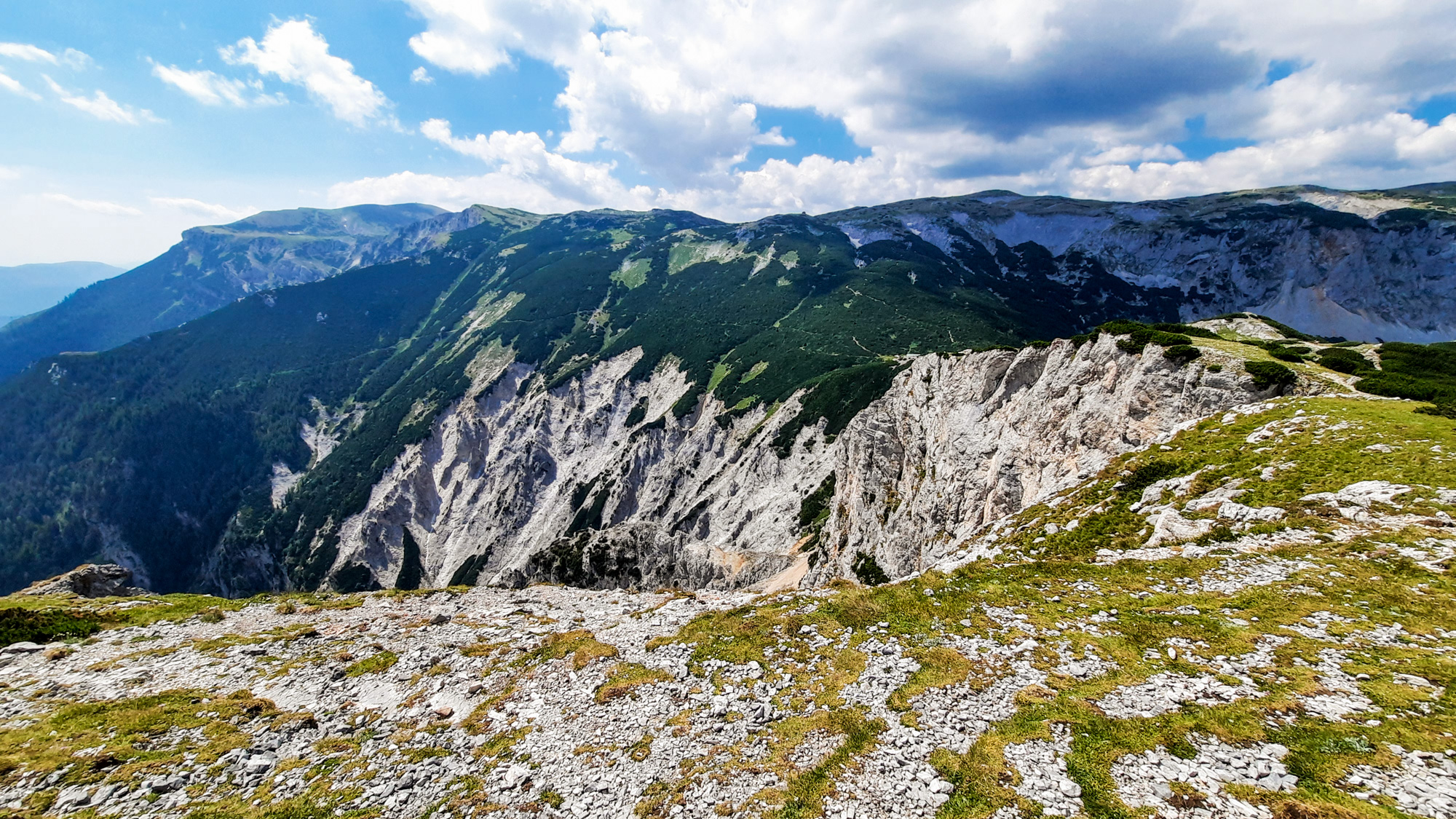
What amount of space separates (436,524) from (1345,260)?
311873mm

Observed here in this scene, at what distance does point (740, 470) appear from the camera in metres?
107

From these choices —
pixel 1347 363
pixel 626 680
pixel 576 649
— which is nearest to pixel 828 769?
pixel 626 680

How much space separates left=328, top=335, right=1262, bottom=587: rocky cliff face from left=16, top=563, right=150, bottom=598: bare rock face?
36.4 meters

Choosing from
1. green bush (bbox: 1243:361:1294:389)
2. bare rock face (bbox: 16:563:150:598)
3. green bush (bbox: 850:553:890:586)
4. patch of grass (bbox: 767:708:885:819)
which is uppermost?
green bush (bbox: 1243:361:1294:389)

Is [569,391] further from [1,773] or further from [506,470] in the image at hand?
[1,773]

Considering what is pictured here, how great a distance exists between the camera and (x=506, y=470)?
15900cm

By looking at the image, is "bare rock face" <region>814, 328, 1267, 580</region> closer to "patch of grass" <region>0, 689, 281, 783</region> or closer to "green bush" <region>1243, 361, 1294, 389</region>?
"green bush" <region>1243, 361, 1294, 389</region>

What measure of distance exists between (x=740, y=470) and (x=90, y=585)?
3343 inches

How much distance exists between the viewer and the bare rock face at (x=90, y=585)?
113 feet

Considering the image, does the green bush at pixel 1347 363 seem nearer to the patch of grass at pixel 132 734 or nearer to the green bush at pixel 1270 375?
the green bush at pixel 1270 375

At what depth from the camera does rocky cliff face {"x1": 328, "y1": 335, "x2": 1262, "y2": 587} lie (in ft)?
117

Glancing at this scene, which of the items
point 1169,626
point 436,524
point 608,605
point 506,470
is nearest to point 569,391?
point 506,470

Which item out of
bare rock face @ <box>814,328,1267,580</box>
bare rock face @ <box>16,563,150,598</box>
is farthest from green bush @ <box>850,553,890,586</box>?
bare rock face @ <box>16,563,150,598</box>

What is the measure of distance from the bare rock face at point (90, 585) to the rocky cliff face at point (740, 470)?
36417 mm
